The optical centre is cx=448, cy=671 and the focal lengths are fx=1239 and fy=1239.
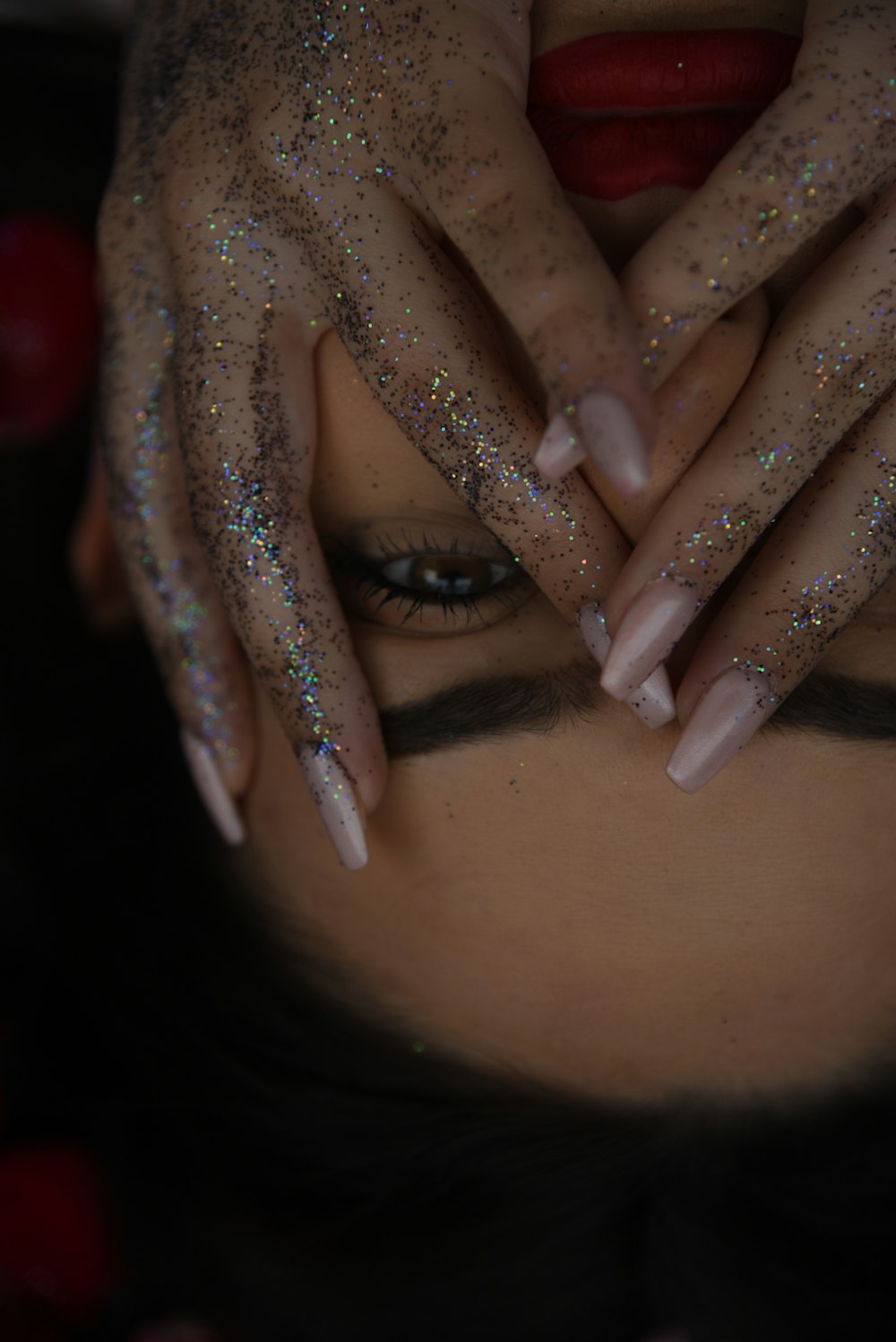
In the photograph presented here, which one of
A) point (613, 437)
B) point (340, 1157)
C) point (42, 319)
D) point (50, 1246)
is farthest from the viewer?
point (42, 319)

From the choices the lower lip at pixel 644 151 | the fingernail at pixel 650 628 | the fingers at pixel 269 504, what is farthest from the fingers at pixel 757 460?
the fingers at pixel 269 504

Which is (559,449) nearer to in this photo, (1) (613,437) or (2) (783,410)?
(1) (613,437)

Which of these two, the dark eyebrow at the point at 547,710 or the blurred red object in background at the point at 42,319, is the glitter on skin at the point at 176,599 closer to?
the dark eyebrow at the point at 547,710

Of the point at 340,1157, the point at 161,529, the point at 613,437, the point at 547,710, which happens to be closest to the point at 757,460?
the point at 613,437

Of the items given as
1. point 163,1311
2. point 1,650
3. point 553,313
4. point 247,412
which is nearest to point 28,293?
point 1,650

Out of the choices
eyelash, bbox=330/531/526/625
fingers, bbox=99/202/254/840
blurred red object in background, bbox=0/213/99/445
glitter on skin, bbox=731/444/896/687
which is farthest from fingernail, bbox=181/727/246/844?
blurred red object in background, bbox=0/213/99/445

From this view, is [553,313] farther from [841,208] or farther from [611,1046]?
[611,1046]
